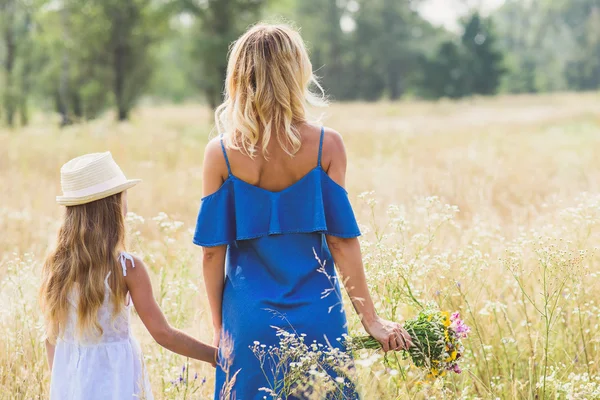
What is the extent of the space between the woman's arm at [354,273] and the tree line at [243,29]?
0.64 meters

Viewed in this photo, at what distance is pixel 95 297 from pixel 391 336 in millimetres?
1097

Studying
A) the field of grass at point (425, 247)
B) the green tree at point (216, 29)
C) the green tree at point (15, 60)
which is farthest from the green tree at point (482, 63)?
the field of grass at point (425, 247)

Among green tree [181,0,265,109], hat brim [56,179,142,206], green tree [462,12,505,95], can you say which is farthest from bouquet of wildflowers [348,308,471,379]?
green tree [462,12,505,95]

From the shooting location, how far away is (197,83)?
88.5 ft

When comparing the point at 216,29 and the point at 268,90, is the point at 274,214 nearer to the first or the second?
the point at 268,90

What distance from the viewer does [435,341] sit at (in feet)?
7.84

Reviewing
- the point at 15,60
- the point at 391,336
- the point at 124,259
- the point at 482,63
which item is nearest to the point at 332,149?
the point at 391,336

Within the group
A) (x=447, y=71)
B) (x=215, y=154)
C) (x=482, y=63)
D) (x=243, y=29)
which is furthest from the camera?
(x=447, y=71)

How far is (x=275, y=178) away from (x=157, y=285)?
2.18 metres

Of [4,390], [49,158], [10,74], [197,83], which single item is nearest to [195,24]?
[197,83]

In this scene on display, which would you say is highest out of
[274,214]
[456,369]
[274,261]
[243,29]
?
[243,29]

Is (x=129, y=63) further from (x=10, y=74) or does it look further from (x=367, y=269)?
(x=367, y=269)

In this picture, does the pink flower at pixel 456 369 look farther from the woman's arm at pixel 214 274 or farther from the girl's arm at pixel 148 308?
the girl's arm at pixel 148 308

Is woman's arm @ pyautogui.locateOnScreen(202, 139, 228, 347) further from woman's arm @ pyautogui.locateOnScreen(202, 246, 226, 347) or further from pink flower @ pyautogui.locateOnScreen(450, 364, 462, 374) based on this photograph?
pink flower @ pyautogui.locateOnScreen(450, 364, 462, 374)
